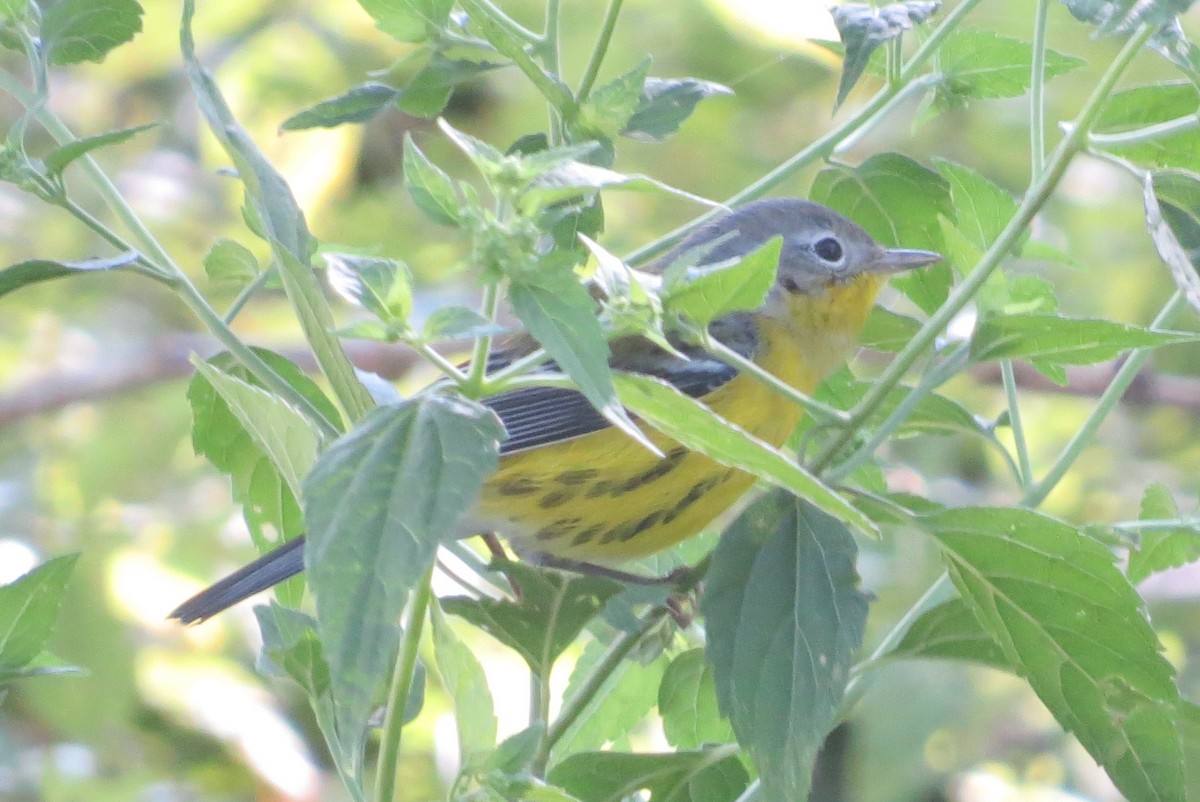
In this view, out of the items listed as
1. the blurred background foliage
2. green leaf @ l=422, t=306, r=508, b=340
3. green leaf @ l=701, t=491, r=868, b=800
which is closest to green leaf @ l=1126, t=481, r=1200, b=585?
green leaf @ l=701, t=491, r=868, b=800

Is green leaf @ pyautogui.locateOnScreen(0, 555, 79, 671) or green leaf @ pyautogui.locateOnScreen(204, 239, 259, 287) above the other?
green leaf @ pyautogui.locateOnScreen(204, 239, 259, 287)

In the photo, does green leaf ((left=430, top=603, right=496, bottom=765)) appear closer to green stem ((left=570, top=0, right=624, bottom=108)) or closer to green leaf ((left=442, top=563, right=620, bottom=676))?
green leaf ((left=442, top=563, right=620, bottom=676))

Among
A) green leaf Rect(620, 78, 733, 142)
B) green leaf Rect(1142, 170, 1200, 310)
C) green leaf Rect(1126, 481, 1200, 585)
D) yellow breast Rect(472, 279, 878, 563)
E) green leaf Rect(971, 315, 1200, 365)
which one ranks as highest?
green leaf Rect(620, 78, 733, 142)

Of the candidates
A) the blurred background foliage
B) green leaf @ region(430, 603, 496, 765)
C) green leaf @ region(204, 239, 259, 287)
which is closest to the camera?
green leaf @ region(430, 603, 496, 765)

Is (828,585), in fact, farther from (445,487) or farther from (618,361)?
(618,361)

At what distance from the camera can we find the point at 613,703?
70.6 inches

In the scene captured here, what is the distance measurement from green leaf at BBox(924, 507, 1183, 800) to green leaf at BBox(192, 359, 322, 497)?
0.62 meters

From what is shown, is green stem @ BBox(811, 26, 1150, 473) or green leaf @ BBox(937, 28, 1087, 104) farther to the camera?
green leaf @ BBox(937, 28, 1087, 104)

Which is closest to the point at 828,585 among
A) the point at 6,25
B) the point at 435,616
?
the point at 435,616

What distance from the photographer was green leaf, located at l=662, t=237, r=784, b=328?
1114 mm

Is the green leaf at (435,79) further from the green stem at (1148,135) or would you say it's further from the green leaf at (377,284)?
the green stem at (1148,135)

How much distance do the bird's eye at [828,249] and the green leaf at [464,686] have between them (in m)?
1.57

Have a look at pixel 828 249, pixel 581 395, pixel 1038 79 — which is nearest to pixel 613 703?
pixel 581 395

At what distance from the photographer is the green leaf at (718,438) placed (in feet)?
3.44
